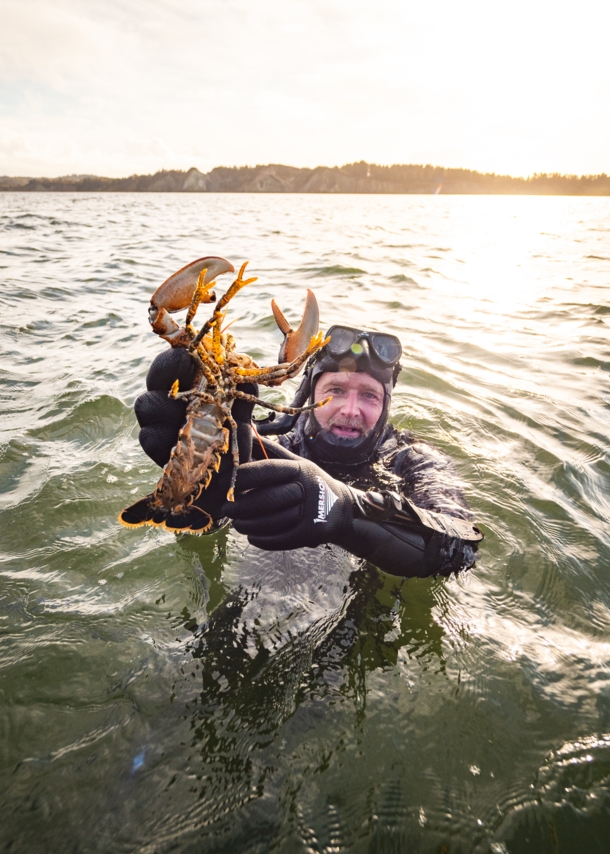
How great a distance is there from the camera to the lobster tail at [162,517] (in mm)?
2832

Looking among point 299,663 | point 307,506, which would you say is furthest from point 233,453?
point 299,663

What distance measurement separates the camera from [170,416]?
9.23 ft

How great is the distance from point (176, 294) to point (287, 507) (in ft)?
4.59

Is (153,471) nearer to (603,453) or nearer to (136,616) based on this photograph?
(136,616)

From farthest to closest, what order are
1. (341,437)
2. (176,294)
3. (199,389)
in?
(341,437) → (199,389) → (176,294)

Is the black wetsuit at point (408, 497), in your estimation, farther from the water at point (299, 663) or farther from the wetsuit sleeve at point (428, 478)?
the water at point (299, 663)

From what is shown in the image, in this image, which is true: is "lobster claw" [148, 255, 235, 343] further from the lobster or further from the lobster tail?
the lobster tail

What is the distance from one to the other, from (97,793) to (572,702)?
8.15ft

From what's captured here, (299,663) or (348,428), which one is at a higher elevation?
(348,428)

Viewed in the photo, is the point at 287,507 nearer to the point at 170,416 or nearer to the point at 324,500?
the point at 324,500

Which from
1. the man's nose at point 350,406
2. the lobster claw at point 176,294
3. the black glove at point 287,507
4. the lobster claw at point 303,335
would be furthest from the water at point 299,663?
the lobster claw at point 176,294

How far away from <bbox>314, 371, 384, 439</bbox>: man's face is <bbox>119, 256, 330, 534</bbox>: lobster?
4.26 feet

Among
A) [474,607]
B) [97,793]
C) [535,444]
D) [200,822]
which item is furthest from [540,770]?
[535,444]

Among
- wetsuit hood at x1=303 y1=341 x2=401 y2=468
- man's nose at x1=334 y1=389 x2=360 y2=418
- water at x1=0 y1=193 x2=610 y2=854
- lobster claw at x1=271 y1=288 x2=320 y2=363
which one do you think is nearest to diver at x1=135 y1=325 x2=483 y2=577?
lobster claw at x1=271 y1=288 x2=320 y2=363
